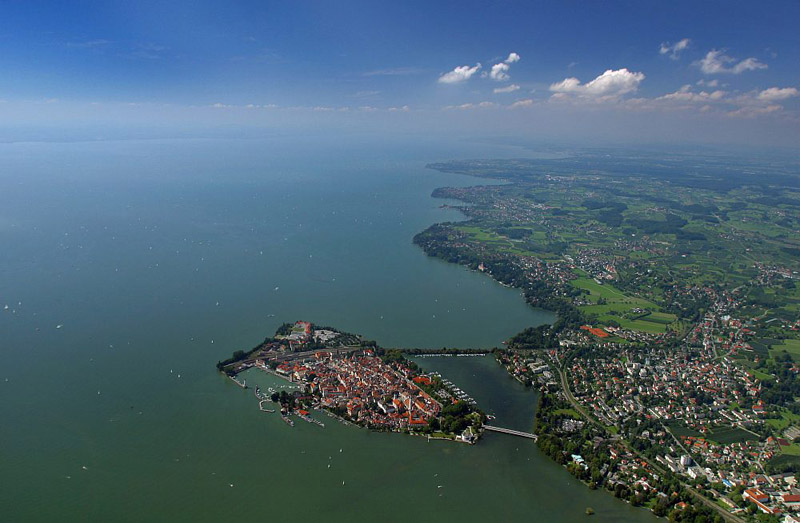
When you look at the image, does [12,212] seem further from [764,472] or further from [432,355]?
[764,472]

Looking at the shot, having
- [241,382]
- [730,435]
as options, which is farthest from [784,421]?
[241,382]

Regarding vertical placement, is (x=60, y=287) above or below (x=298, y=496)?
above

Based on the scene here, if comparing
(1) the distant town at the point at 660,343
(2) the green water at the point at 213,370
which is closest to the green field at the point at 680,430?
(1) the distant town at the point at 660,343

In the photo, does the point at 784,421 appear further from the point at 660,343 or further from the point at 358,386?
the point at 358,386

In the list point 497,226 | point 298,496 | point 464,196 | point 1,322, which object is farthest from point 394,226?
point 298,496

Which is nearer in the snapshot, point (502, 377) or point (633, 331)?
point (502, 377)

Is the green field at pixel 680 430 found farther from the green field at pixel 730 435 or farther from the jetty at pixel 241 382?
the jetty at pixel 241 382
